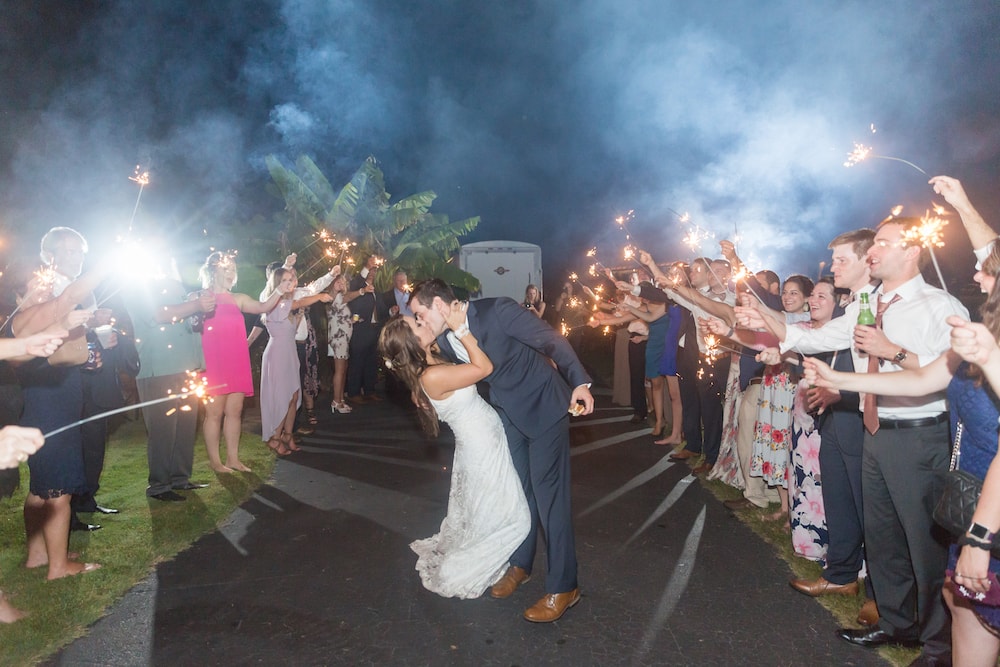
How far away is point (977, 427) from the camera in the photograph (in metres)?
2.62

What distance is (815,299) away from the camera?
185 inches

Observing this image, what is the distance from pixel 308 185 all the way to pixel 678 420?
16.1 metres

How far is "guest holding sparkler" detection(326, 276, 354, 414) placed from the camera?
11875 mm

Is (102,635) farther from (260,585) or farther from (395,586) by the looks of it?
(395,586)

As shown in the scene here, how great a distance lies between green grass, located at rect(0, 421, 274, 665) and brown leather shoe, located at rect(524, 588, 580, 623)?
281cm

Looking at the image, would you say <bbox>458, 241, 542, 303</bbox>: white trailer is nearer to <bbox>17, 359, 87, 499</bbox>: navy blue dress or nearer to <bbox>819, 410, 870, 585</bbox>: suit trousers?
<bbox>17, 359, 87, 499</bbox>: navy blue dress

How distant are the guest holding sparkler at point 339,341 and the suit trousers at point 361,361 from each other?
80 cm

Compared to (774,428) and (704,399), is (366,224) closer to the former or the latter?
(704,399)

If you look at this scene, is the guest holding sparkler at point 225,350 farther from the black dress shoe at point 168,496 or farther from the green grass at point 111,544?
the black dress shoe at point 168,496

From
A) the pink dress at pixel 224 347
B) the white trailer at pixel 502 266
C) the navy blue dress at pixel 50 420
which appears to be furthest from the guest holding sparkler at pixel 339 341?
the white trailer at pixel 502 266

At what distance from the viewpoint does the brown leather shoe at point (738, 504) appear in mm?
6215

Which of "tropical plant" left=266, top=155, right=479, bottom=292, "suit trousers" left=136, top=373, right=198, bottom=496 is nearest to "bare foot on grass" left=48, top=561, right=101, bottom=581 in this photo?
"suit trousers" left=136, top=373, right=198, bottom=496

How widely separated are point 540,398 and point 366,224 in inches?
726

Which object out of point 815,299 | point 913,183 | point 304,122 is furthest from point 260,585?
point 304,122
